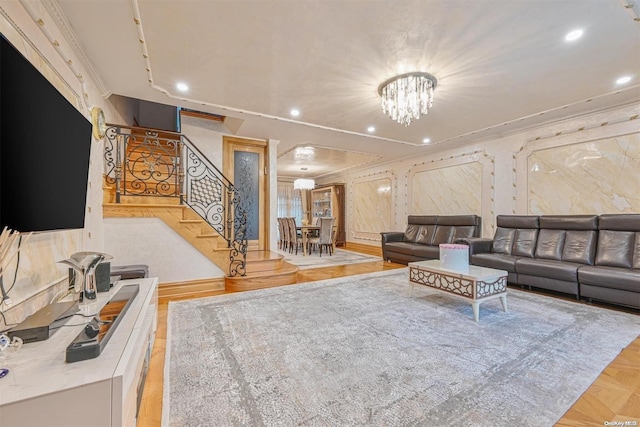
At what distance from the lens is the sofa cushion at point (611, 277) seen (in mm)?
2768

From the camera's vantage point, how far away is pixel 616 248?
3.38 m

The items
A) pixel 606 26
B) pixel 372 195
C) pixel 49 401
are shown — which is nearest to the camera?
pixel 49 401

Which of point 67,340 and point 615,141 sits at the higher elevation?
point 615,141

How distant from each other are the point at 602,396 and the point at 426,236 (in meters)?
4.39

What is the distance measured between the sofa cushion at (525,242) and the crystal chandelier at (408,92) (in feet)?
9.82

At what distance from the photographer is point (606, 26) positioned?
213 centimetres

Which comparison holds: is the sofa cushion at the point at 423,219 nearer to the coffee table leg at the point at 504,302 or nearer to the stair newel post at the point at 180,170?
the coffee table leg at the point at 504,302

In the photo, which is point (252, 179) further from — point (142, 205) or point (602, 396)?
point (602, 396)

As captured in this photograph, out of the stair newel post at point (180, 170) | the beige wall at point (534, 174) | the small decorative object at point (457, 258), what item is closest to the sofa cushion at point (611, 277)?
the beige wall at point (534, 174)

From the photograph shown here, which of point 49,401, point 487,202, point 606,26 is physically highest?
point 606,26

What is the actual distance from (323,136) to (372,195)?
142 inches

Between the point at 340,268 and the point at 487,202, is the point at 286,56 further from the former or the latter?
the point at 487,202

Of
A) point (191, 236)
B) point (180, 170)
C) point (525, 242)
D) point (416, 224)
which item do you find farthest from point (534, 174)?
point (180, 170)

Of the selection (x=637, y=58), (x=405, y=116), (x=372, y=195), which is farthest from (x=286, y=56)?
(x=372, y=195)
